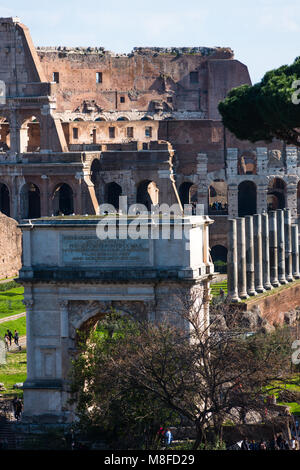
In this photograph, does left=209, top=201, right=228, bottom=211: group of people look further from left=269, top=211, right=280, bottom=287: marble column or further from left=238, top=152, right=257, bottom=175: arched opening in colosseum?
left=269, top=211, right=280, bottom=287: marble column

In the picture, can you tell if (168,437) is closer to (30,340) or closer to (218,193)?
(30,340)

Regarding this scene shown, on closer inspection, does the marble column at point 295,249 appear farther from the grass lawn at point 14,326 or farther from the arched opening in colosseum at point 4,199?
the arched opening in colosseum at point 4,199

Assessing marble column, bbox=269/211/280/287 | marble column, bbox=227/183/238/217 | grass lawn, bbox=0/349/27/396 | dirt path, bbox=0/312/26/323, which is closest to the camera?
grass lawn, bbox=0/349/27/396

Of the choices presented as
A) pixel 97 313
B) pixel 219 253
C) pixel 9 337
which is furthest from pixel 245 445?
pixel 219 253

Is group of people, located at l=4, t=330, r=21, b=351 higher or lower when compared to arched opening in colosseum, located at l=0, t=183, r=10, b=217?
lower

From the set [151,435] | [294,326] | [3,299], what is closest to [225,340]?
[151,435]

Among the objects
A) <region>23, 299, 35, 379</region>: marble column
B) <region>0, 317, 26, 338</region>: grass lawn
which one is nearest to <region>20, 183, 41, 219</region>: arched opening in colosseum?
<region>0, 317, 26, 338</region>: grass lawn

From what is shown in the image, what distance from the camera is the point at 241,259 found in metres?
Answer: 43.2

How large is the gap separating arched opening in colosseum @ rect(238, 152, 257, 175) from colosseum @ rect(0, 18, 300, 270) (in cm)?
8

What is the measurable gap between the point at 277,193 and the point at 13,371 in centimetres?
2972

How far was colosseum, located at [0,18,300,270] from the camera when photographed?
5684 cm

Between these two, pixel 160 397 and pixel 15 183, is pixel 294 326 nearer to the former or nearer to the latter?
pixel 160 397

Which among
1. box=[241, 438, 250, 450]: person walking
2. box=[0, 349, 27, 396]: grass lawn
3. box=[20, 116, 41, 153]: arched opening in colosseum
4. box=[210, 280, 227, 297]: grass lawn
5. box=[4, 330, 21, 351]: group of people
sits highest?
box=[20, 116, 41, 153]: arched opening in colosseum

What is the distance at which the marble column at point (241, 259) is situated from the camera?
42.7m
